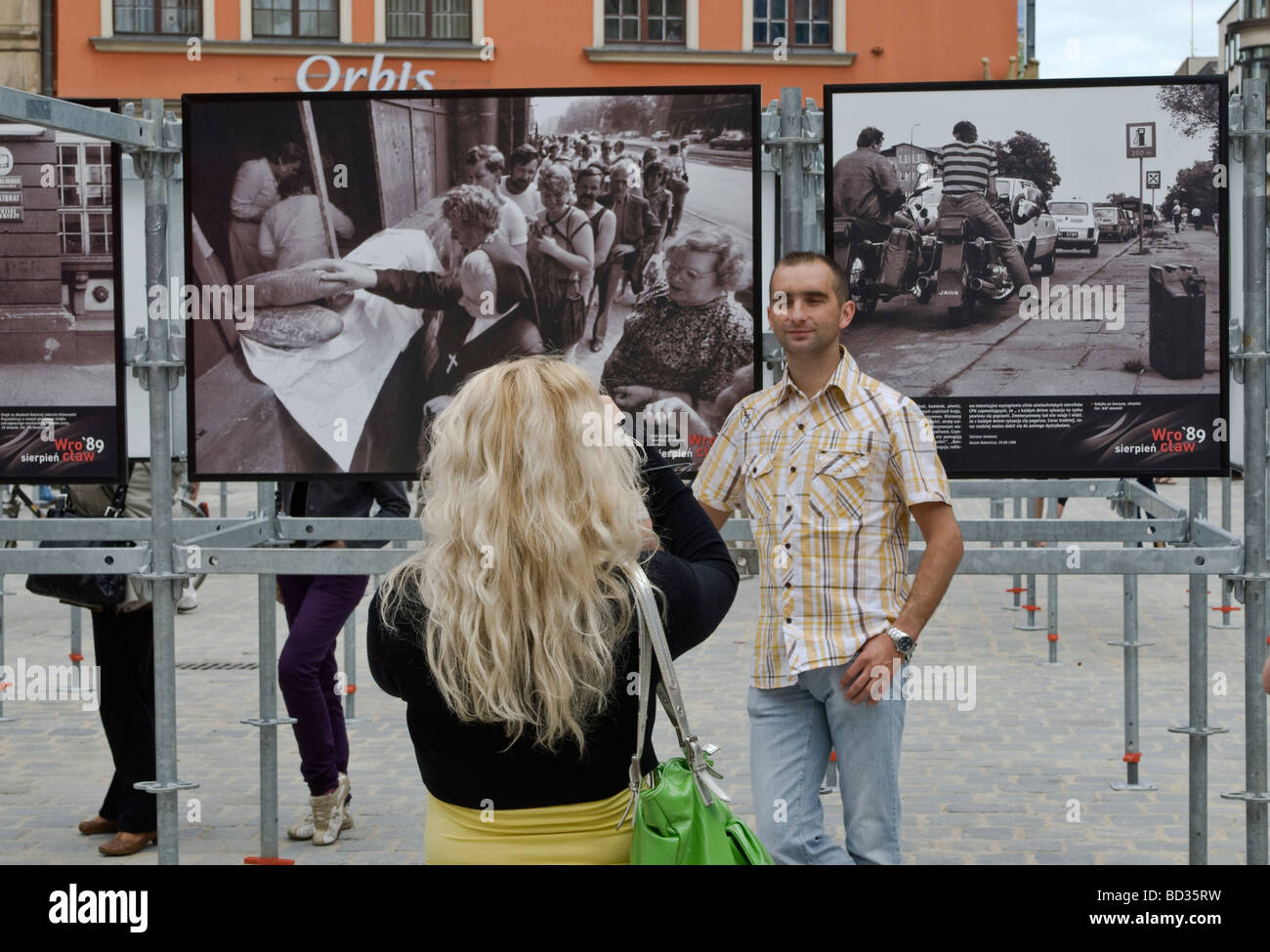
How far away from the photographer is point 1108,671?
1038cm

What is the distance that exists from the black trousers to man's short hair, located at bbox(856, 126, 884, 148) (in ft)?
11.6

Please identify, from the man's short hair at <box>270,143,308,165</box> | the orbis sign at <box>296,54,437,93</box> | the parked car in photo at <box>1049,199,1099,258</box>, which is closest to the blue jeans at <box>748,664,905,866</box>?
the parked car in photo at <box>1049,199,1099,258</box>

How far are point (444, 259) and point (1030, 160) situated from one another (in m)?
1.82

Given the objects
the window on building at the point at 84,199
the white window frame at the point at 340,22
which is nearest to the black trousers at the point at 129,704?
the window on building at the point at 84,199

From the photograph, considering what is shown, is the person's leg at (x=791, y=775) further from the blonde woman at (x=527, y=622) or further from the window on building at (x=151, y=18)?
the window on building at (x=151, y=18)

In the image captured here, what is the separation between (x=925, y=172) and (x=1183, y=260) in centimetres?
82

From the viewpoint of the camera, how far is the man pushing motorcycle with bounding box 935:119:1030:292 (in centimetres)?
487

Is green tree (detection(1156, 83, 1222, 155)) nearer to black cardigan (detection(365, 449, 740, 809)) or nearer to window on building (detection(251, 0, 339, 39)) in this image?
black cardigan (detection(365, 449, 740, 809))

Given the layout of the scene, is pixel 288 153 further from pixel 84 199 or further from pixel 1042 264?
pixel 1042 264

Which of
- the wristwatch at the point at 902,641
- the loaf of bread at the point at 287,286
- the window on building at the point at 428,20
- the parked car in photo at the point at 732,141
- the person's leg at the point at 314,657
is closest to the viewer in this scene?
the wristwatch at the point at 902,641

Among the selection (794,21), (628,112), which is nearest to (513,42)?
(794,21)

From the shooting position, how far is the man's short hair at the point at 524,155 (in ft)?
16.0

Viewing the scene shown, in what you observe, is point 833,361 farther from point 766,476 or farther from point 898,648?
point 898,648

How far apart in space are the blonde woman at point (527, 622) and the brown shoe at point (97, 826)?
443 cm
